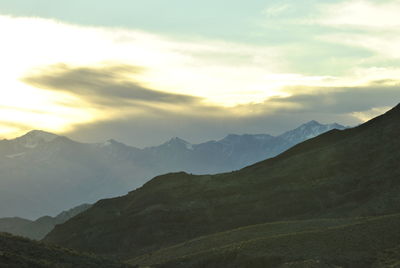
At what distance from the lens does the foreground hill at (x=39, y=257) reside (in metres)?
43.5

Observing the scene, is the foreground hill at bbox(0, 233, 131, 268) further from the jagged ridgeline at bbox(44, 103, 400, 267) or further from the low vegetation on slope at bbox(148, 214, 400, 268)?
the jagged ridgeline at bbox(44, 103, 400, 267)

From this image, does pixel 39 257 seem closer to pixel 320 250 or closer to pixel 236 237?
pixel 320 250

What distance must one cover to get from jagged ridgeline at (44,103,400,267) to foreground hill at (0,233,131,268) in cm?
1969

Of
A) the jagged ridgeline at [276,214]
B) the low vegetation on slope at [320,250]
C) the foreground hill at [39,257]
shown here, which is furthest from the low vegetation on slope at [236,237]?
the foreground hill at [39,257]

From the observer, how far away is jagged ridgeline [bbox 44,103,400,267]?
65938 mm

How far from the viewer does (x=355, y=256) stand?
61.4 m

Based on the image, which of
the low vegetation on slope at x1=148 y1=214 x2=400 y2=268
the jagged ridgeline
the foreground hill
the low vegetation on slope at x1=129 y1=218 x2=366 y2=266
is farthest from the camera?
the low vegetation on slope at x1=129 y1=218 x2=366 y2=266

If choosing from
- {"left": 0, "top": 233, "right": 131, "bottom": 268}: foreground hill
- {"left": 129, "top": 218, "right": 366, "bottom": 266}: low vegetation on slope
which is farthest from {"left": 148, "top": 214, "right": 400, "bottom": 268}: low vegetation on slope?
{"left": 0, "top": 233, "right": 131, "bottom": 268}: foreground hill

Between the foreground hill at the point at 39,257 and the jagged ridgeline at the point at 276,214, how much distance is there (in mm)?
19690

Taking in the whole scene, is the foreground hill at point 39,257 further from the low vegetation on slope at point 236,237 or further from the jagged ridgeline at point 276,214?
the low vegetation on slope at point 236,237

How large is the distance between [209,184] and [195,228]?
31.6m

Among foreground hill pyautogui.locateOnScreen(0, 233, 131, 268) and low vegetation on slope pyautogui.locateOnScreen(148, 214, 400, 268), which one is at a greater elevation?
foreground hill pyautogui.locateOnScreen(0, 233, 131, 268)

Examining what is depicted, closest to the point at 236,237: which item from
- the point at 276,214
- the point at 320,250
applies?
the point at 320,250

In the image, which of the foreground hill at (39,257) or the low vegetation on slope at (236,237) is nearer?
the foreground hill at (39,257)
